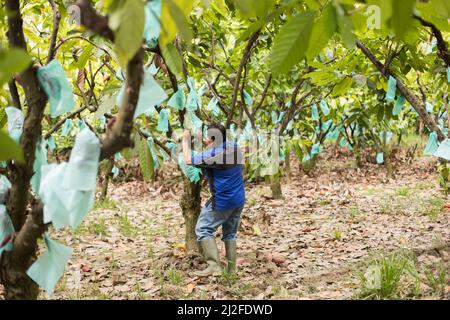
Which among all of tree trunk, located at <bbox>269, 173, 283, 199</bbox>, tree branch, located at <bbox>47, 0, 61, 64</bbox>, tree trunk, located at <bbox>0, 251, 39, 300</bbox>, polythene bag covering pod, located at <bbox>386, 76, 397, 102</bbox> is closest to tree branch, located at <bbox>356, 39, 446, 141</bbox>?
polythene bag covering pod, located at <bbox>386, 76, 397, 102</bbox>

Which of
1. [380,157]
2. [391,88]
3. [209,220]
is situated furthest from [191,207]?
[380,157]

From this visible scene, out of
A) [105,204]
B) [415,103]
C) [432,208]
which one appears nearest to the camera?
[415,103]

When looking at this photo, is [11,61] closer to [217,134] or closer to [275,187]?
[217,134]

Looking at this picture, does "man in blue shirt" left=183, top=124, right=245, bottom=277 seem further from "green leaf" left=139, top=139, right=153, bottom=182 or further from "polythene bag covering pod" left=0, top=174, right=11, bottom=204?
"polythene bag covering pod" left=0, top=174, right=11, bottom=204

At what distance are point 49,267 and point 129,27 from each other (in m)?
0.87

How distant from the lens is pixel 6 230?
4.39 feet

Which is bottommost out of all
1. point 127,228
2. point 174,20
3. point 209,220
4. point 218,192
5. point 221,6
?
point 127,228

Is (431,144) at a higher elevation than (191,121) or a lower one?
lower

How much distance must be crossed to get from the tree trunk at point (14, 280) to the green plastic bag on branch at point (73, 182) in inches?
12.2

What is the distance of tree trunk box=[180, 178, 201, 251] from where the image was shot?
3.58 meters

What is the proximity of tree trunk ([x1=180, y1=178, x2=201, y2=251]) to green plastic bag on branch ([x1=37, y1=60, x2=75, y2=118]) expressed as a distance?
2275mm

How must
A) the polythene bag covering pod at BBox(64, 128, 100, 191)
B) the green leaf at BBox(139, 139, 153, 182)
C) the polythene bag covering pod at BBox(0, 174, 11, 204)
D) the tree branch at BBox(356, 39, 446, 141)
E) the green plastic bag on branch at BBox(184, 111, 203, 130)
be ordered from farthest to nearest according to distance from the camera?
the green plastic bag on branch at BBox(184, 111, 203, 130) < the tree branch at BBox(356, 39, 446, 141) < the green leaf at BBox(139, 139, 153, 182) < the polythene bag covering pod at BBox(0, 174, 11, 204) < the polythene bag covering pod at BBox(64, 128, 100, 191)

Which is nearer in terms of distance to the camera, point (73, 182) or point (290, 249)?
point (73, 182)

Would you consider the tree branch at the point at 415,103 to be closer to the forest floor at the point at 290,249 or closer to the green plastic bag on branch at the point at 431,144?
the green plastic bag on branch at the point at 431,144
